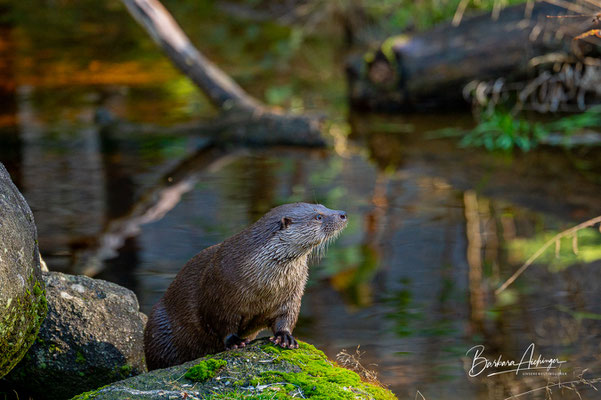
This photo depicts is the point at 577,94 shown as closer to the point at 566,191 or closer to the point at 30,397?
the point at 566,191

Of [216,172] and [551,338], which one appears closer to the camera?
[551,338]

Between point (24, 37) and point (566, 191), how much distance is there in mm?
11774

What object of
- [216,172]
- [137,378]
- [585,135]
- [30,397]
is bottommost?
[585,135]

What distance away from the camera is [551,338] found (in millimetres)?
5125

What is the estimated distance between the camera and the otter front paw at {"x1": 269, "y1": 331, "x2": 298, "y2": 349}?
345cm

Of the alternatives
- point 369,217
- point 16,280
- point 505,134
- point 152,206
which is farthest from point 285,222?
point 505,134

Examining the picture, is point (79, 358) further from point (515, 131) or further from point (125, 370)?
point (515, 131)

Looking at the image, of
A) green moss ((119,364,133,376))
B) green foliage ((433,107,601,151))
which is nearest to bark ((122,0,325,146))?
green foliage ((433,107,601,151))

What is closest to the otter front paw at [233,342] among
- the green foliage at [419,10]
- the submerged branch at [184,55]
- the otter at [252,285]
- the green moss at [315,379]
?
the otter at [252,285]

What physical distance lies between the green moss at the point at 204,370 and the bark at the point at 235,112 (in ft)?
20.5

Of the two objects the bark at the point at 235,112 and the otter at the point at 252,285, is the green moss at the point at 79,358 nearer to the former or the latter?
the otter at the point at 252,285

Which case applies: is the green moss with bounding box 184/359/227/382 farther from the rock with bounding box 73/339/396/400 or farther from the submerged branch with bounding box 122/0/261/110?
the submerged branch with bounding box 122/0/261/110

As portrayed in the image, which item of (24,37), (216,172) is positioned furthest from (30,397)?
(24,37)

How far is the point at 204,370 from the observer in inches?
126
